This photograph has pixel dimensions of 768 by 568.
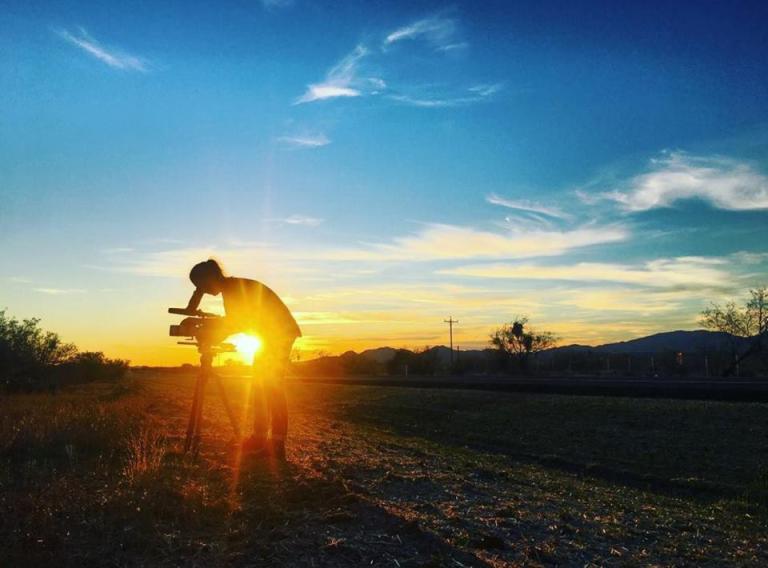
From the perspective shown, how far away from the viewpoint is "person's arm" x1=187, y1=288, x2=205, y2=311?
7594 millimetres

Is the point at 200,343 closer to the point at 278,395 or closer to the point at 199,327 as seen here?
the point at 199,327

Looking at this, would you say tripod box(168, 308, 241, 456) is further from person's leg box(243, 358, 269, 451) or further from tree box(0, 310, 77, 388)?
tree box(0, 310, 77, 388)

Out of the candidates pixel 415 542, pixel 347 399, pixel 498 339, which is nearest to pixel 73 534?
pixel 415 542

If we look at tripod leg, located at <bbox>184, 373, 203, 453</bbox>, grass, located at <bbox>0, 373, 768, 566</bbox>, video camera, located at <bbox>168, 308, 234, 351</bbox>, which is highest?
video camera, located at <bbox>168, 308, 234, 351</bbox>

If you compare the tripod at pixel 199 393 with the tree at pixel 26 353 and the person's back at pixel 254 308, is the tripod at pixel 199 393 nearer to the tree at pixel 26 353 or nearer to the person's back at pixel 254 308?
the person's back at pixel 254 308

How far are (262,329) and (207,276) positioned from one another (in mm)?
903

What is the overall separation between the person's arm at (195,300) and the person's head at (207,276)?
0.05 meters

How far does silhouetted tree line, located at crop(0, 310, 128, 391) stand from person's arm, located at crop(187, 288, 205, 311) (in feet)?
49.1

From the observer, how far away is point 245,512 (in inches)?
210

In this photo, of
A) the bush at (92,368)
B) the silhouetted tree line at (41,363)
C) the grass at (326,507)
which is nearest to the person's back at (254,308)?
the grass at (326,507)

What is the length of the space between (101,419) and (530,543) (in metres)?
7.36

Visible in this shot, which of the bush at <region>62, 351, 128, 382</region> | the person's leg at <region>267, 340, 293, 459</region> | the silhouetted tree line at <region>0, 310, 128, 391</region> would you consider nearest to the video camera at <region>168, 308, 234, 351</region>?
the person's leg at <region>267, 340, 293, 459</region>

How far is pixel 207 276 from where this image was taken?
7.64 metres

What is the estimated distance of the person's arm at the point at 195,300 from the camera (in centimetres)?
759
